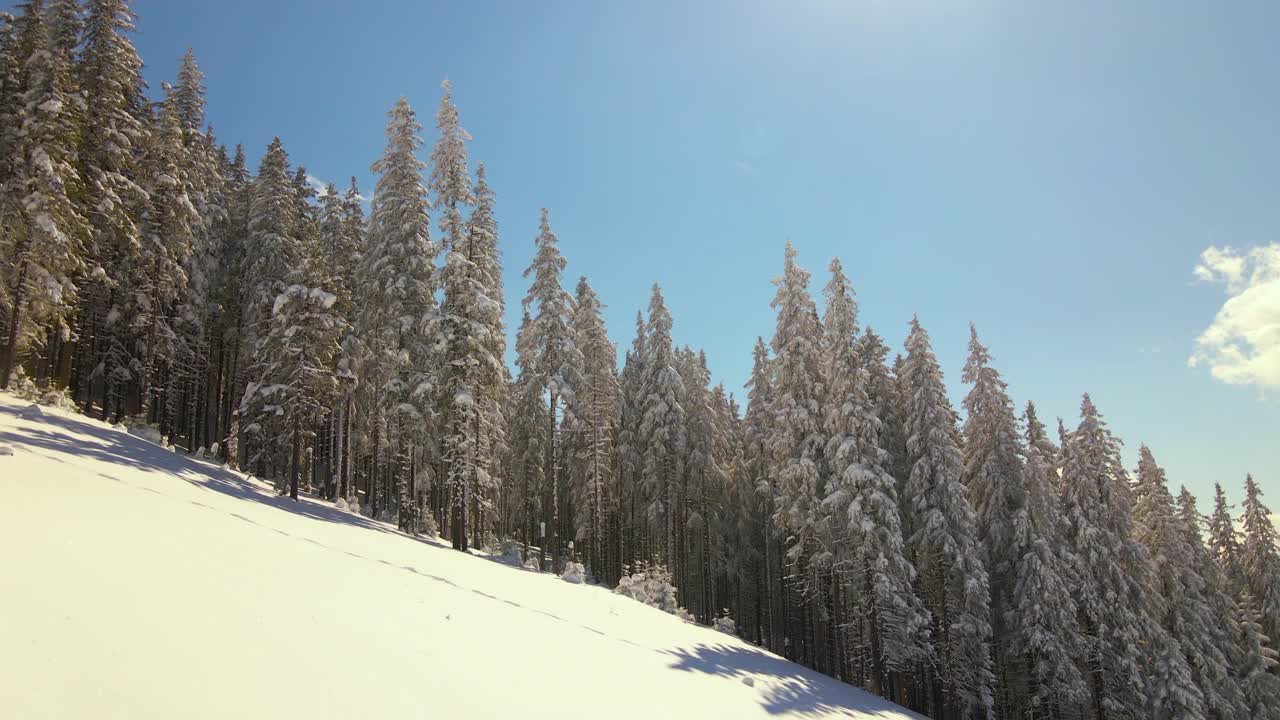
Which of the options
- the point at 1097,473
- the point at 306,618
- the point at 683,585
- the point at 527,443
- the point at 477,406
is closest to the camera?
the point at 306,618

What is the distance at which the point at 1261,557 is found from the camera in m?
44.6

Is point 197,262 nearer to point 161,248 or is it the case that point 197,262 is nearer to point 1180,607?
point 161,248

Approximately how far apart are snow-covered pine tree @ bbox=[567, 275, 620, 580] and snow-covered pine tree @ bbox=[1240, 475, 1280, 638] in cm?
4356

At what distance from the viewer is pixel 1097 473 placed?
116 feet

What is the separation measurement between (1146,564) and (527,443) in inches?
1470

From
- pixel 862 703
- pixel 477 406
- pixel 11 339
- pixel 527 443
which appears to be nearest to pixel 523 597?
pixel 862 703

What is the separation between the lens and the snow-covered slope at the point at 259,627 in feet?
18.9

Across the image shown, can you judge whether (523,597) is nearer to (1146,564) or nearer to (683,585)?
(683,585)

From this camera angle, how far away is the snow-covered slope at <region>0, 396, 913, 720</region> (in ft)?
18.9

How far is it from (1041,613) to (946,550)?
5830mm

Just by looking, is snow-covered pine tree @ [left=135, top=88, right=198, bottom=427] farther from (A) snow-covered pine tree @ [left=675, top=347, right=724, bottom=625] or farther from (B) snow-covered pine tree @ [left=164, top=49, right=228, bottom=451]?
(A) snow-covered pine tree @ [left=675, top=347, right=724, bottom=625]

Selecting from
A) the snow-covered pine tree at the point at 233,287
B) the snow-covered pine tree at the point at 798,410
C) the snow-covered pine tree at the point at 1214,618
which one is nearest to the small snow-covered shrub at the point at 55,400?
the snow-covered pine tree at the point at 233,287

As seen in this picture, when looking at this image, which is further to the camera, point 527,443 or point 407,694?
point 527,443

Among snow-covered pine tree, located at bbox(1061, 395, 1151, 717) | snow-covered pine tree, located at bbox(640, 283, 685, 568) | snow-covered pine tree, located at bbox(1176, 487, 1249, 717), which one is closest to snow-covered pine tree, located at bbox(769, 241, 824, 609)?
Answer: snow-covered pine tree, located at bbox(640, 283, 685, 568)
